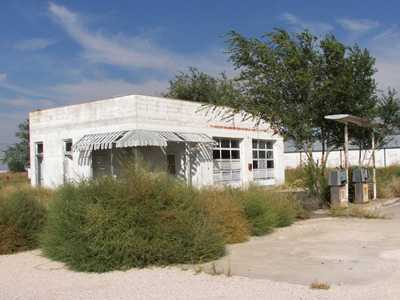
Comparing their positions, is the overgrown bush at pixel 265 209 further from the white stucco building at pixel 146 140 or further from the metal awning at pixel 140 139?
the metal awning at pixel 140 139

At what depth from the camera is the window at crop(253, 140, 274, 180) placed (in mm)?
35094

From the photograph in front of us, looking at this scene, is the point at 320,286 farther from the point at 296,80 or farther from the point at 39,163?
the point at 39,163

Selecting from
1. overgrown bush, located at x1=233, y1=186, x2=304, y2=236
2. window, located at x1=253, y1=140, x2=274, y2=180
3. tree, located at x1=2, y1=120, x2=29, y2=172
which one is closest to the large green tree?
overgrown bush, located at x1=233, y1=186, x2=304, y2=236

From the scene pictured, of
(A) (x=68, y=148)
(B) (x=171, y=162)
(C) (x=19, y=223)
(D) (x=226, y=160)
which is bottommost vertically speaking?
(C) (x=19, y=223)

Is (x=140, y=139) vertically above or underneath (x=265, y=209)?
above

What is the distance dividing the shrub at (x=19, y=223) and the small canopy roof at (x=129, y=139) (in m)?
13.1

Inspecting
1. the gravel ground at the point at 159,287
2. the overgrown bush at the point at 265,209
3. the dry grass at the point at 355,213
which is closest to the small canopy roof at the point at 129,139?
the dry grass at the point at 355,213

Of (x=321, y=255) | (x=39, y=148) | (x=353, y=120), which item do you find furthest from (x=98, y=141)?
(x=321, y=255)

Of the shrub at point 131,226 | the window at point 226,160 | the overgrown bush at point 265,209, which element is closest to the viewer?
the shrub at point 131,226

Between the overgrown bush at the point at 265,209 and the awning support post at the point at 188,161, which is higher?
the awning support post at the point at 188,161

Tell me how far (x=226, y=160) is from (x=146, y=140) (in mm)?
8628

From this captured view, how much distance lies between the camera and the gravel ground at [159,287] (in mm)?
6664

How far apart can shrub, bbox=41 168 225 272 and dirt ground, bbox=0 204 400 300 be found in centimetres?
30

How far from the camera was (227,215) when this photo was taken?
11.0 metres
